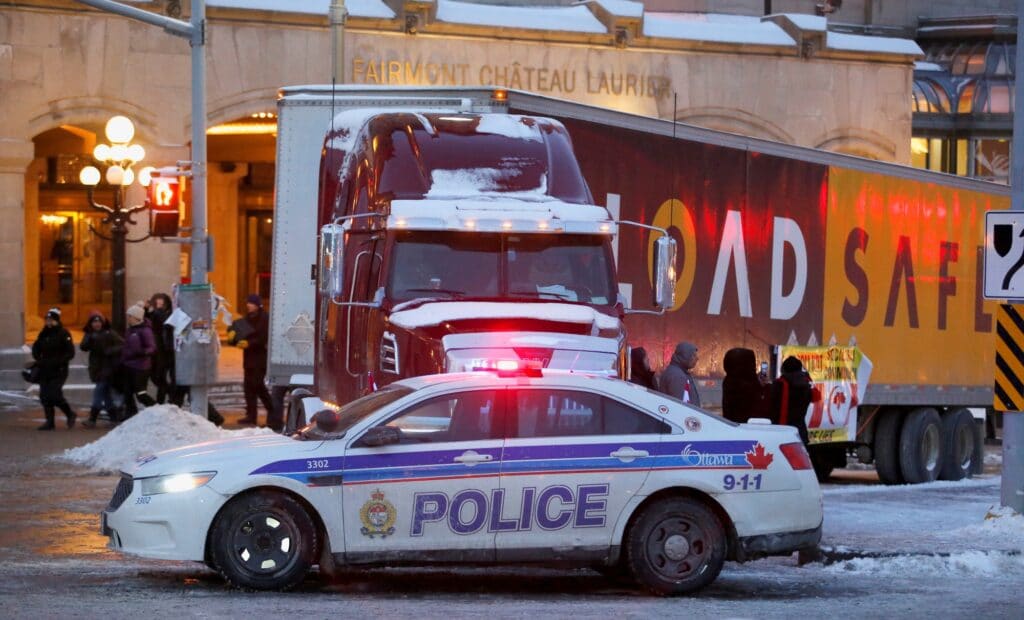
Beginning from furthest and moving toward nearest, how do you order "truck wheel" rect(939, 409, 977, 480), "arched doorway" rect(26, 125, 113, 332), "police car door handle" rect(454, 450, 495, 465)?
"arched doorway" rect(26, 125, 113, 332)
"truck wheel" rect(939, 409, 977, 480)
"police car door handle" rect(454, 450, 495, 465)

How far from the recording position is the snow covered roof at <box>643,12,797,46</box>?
117ft

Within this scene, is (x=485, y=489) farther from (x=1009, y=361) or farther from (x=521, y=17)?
(x=521, y=17)

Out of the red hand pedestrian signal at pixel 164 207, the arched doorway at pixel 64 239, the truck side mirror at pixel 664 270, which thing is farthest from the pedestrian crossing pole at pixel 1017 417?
the arched doorway at pixel 64 239

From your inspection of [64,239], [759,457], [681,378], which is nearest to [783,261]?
[681,378]

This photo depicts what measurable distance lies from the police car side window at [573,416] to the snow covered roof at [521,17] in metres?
23.1

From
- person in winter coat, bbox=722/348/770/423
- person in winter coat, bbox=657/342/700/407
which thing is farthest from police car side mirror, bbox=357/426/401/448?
person in winter coat, bbox=722/348/770/423

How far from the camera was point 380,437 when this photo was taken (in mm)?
10805

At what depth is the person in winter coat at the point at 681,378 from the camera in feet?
49.3

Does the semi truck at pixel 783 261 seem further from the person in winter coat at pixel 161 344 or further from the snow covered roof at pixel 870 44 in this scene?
the snow covered roof at pixel 870 44

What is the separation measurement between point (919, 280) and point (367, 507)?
1183 cm

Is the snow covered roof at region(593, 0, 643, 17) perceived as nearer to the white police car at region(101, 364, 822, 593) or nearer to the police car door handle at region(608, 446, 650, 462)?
the white police car at region(101, 364, 822, 593)

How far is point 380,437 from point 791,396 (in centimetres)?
755

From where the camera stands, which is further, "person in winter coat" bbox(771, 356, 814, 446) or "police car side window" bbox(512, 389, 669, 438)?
"person in winter coat" bbox(771, 356, 814, 446)

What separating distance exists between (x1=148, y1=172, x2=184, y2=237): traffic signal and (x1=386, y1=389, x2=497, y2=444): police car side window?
1072 centimetres
